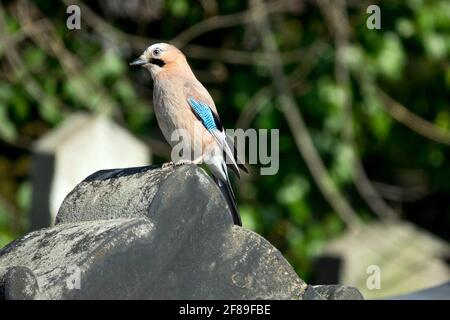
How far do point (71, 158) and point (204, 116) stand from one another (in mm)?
1492

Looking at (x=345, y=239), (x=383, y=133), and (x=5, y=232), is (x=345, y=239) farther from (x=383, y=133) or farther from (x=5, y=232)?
(x=5, y=232)

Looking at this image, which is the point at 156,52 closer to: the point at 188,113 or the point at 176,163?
the point at 188,113

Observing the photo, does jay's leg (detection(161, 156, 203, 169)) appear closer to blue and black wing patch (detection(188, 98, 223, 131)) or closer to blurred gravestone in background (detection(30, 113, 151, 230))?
blue and black wing patch (detection(188, 98, 223, 131))

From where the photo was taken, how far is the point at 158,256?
2338mm

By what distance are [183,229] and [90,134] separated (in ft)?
11.0

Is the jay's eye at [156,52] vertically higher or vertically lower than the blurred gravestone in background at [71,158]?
higher

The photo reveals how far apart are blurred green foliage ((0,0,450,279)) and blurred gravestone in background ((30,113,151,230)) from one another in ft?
5.04

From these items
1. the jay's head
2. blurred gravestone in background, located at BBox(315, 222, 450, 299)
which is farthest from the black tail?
blurred gravestone in background, located at BBox(315, 222, 450, 299)

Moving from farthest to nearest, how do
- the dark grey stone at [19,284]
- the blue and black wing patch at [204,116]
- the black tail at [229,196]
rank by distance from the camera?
1. the blue and black wing patch at [204,116]
2. the black tail at [229,196]
3. the dark grey stone at [19,284]

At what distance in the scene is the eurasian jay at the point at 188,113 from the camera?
4133 millimetres

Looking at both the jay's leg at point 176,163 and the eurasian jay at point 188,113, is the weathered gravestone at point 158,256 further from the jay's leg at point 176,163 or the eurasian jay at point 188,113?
the eurasian jay at point 188,113

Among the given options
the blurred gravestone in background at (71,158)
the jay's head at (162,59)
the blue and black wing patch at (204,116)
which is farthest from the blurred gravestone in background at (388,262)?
the jay's head at (162,59)

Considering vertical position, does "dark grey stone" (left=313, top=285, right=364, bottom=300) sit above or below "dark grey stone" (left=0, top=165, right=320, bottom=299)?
below

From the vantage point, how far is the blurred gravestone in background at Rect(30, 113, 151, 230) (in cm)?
555
